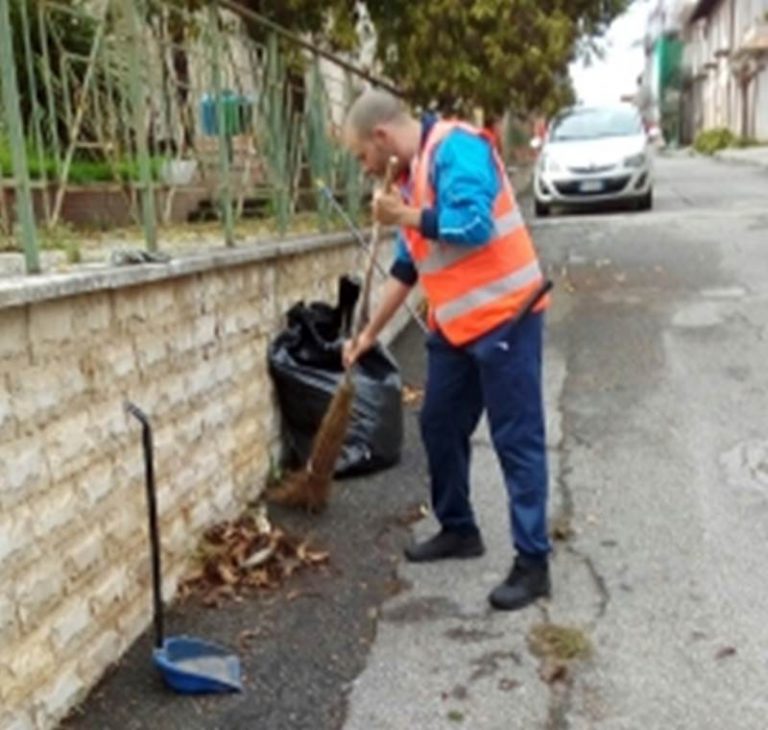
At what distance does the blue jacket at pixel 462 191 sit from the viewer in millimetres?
3061

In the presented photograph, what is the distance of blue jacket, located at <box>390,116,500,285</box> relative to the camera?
10.0ft

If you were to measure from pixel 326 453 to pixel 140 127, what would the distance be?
144 centimetres

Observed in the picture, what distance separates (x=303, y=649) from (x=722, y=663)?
1.26 m

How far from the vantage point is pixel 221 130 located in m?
4.54

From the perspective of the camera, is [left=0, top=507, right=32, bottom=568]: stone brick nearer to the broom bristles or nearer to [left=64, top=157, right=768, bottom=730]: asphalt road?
[left=64, top=157, right=768, bottom=730]: asphalt road

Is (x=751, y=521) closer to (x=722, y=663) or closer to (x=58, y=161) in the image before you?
(x=722, y=663)

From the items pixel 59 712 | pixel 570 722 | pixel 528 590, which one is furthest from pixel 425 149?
pixel 59 712

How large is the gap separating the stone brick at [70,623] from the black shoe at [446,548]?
133cm

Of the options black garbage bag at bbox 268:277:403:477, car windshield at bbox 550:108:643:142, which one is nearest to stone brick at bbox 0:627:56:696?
black garbage bag at bbox 268:277:403:477

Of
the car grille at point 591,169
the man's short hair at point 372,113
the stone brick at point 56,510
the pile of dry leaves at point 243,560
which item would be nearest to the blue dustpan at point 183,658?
the stone brick at point 56,510

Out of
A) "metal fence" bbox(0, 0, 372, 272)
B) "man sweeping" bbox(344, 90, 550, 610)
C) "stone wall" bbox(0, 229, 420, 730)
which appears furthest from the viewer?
"metal fence" bbox(0, 0, 372, 272)

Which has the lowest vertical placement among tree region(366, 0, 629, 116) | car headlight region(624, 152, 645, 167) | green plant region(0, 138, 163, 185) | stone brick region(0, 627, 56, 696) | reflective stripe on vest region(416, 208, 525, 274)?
stone brick region(0, 627, 56, 696)

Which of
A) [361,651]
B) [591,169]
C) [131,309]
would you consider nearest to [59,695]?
[361,651]

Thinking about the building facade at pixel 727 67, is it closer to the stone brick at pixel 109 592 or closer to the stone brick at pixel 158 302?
the stone brick at pixel 158 302
